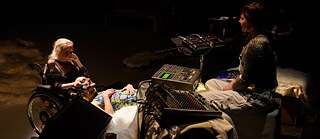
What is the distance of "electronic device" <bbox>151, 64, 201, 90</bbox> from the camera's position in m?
2.44

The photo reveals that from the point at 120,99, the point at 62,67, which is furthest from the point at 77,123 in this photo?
the point at 62,67

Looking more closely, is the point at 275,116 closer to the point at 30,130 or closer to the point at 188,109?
the point at 188,109

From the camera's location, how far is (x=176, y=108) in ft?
5.78

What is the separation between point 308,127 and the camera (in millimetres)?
3256

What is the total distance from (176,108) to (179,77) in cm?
80

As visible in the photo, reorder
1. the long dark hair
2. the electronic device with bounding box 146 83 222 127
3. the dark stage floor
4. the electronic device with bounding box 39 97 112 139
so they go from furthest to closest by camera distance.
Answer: the dark stage floor, the long dark hair, the electronic device with bounding box 39 97 112 139, the electronic device with bounding box 146 83 222 127

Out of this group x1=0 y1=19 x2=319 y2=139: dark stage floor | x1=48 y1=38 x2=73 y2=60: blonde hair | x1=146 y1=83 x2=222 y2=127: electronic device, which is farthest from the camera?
x1=0 y1=19 x2=319 y2=139: dark stage floor

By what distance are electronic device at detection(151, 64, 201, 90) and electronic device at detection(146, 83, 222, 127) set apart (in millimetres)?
336

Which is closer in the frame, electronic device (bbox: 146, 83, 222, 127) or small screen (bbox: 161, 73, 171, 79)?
electronic device (bbox: 146, 83, 222, 127)

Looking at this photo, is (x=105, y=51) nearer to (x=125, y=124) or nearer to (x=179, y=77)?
(x=179, y=77)

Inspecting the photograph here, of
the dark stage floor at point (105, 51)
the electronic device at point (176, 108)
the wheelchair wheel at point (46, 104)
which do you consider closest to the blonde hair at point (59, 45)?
the wheelchair wheel at point (46, 104)

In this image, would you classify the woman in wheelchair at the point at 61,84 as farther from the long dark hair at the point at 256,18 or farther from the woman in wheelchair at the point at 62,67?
the long dark hair at the point at 256,18

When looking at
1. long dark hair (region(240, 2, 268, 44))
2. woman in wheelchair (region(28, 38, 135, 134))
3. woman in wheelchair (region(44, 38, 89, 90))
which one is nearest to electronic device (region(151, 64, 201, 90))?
woman in wheelchair (region(28, 38, 135, 134))

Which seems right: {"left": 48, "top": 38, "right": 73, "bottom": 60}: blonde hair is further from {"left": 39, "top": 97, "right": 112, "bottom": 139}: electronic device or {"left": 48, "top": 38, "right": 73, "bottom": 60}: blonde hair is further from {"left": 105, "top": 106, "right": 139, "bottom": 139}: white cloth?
{"left": 105, "top": 106, "right": 139, "bottom": 139}: white cloth
